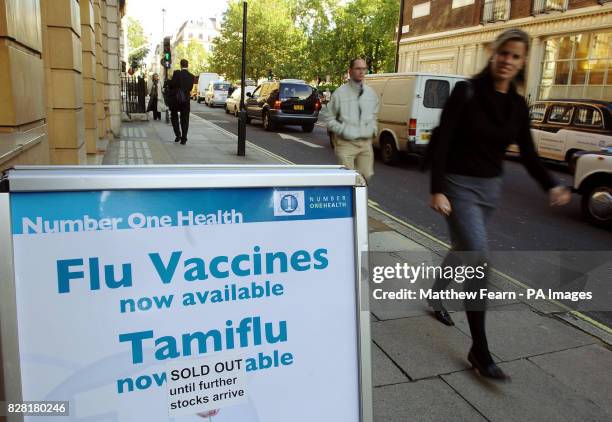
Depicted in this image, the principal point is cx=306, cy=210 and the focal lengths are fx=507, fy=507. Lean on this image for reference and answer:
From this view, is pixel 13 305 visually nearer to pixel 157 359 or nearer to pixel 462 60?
pixel 157 359

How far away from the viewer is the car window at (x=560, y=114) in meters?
12.3

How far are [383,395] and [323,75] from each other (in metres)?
48.8

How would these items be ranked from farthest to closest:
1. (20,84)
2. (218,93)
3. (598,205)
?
(218,93) → (598,205) → (20,84)

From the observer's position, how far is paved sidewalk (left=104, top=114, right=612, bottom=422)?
2822 mm

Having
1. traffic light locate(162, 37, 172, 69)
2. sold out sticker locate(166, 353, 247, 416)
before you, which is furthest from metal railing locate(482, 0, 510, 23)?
sold out sticker locate(166, 353, 247, 416)

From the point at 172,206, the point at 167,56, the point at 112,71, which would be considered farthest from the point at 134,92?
the point at 172,206

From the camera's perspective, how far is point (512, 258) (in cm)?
570

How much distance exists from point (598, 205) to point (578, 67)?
17264 mm

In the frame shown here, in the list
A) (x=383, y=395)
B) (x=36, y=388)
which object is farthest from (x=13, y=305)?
(x=383, y=395)

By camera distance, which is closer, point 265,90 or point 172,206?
point 172,206

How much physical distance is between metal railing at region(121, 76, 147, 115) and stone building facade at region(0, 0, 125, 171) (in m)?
9.15

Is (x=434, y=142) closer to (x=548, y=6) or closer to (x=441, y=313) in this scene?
(x=441, y=313)

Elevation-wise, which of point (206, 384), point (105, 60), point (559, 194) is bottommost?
point (206, 384)

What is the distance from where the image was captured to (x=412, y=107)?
1145cm
